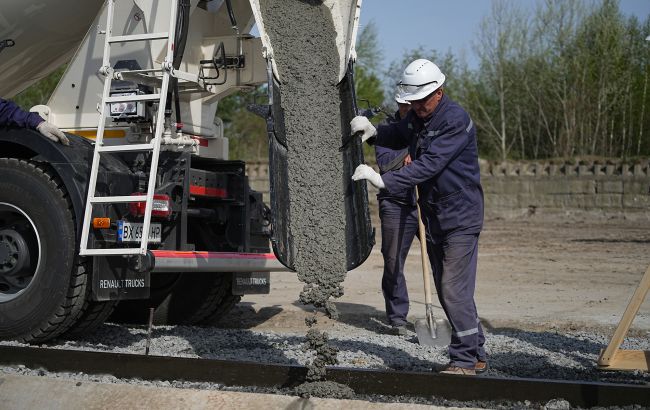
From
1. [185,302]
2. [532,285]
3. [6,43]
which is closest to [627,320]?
[185,302]

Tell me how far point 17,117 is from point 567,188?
602 inches

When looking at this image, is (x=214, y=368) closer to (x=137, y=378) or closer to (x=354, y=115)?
(x=137, y=378)

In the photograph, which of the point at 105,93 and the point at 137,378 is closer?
the point at 137,378

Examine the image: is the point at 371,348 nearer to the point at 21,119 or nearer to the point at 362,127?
the point at 362,127

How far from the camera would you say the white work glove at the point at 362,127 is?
18.7 feet

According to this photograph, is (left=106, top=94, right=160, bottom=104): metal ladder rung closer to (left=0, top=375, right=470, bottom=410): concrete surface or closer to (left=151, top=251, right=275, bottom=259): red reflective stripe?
(left=151, top=251, right=275, bottom=259): red reflective stripe

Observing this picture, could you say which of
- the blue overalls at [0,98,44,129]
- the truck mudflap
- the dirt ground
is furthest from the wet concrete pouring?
the dirt ground

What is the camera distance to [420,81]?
538 centimetres

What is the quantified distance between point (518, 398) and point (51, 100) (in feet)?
13.8

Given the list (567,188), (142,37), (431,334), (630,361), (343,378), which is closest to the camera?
(343,378)

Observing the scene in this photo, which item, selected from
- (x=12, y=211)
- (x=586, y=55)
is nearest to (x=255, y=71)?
(x=12, y=211)

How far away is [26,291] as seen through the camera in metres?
6.12

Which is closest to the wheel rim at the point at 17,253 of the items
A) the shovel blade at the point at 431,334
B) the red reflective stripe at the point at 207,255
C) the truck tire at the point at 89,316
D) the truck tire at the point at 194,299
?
the truck tire at the point at 89,316

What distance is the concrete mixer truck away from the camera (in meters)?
5.88
